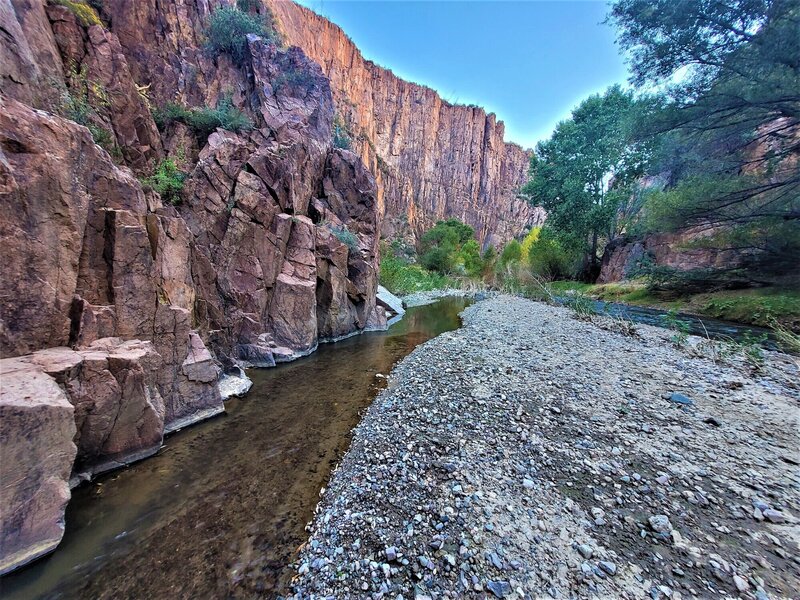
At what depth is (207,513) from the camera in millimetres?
3566

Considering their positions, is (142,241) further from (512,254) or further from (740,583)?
(512,254)

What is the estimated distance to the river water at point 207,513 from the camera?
2740mm

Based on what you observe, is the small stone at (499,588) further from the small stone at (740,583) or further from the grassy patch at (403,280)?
the grassy patch at (403,280)

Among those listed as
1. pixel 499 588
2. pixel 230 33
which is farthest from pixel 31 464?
pixel 230 33

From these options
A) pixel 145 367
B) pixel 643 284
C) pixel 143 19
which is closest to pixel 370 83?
pixel 143 19

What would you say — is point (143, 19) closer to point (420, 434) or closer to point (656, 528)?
point (420, 434)

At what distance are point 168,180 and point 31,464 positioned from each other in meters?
8.32

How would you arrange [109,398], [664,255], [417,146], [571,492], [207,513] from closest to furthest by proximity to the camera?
[571,492] < [207,513] < [109,398] < [664,255] < [417,146]

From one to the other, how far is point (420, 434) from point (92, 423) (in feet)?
15.1

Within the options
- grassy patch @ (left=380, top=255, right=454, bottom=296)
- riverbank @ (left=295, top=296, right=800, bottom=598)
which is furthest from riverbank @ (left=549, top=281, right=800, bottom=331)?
grassy patch @ (left=380, top=255, right=454, bottom=296)

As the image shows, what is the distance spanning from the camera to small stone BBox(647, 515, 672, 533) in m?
2.82

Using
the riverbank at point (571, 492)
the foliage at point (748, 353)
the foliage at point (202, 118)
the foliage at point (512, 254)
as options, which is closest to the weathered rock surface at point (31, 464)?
the riverbank at point (571, 492)

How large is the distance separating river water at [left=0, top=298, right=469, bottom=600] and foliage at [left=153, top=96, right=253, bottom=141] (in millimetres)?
10519

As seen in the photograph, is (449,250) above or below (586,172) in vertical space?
below
